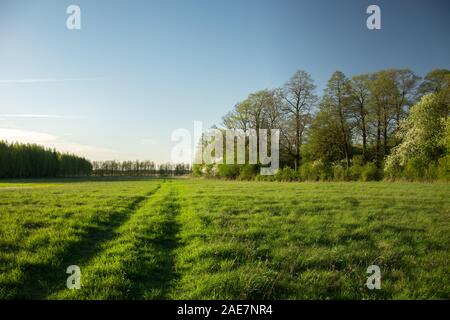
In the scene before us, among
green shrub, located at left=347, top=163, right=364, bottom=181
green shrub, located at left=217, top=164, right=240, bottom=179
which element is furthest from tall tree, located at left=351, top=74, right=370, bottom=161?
green shrub, located at left=217, top=164, right=240, bottom=179

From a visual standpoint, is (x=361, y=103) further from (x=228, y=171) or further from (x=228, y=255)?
(x=228, y=255)

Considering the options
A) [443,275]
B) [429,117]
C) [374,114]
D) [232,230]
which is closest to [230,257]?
[232,230]

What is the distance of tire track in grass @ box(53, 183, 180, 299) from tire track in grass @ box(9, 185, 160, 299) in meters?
0.39

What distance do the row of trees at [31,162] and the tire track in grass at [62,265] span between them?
115 m

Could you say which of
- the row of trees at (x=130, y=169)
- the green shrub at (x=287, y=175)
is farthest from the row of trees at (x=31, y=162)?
the green shrub at (x=287, y=175)

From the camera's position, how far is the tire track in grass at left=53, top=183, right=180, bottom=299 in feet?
17.8

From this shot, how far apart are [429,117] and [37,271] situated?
43.9m

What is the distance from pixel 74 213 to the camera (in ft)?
44.5

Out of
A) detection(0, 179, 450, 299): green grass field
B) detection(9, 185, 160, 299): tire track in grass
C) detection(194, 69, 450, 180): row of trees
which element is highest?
detection(194, 69, 450, 180): row of trees

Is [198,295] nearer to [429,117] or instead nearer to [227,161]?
[429,117]

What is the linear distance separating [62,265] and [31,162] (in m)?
129

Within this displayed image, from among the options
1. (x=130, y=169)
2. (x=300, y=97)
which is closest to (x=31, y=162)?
(x=130, y=169)

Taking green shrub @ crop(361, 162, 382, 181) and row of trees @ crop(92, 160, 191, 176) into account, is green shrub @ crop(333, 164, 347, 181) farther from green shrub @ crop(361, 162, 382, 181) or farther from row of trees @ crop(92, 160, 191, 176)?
row of trees @ crop(92, 160, 191, 176)

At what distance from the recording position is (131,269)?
654cm
